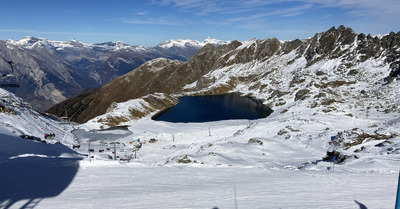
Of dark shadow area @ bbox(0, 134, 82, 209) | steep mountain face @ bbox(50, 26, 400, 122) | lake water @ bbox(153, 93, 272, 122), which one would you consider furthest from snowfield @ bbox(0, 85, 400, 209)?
lake water @ bbox(153, 93, 272, 122)

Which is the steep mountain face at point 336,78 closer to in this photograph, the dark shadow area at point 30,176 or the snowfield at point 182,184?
the snowfield at point 182,184

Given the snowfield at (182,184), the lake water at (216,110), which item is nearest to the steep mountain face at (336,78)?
the lake water at (216,110)

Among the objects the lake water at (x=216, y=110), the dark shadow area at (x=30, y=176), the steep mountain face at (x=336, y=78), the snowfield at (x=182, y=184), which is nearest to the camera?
the snowfield at (x=182, y=184)

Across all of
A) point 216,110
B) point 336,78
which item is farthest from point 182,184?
point 336,78

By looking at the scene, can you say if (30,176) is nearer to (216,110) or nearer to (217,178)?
(217,178)

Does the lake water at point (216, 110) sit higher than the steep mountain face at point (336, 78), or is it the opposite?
the steep mountain face at point (336, 78)

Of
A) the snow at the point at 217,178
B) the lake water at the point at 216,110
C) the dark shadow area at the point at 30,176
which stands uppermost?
the lake water at the point at 216,110
